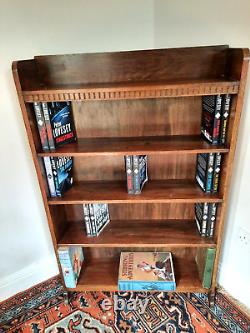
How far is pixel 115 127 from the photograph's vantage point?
132 cm

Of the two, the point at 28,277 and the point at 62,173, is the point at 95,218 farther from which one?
the point at 28,277

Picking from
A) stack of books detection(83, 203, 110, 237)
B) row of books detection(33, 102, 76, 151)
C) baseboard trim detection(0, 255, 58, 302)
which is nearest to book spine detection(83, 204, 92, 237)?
stack of books detection(83, 203, 110, 237)

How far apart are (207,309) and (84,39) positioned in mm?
1747

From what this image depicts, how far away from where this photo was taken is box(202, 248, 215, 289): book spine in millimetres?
1391

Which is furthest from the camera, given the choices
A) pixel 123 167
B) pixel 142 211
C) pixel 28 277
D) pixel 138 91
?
pixel 28 277

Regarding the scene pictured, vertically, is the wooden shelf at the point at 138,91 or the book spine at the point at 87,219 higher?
the wooden shelf at the point at 138,91

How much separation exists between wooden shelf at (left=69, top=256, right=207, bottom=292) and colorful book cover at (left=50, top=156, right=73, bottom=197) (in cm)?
67

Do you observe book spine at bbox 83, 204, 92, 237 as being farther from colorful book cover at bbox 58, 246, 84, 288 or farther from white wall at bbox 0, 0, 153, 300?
white wall at bbox 0, 0, 153, 300

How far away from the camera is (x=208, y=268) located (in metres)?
1.44

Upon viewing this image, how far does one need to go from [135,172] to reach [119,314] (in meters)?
0.92

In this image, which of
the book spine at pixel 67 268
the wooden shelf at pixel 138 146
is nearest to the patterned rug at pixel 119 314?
the book spine at pixel 67 268

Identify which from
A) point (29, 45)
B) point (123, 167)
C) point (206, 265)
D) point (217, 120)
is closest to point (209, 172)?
point (217, 120)

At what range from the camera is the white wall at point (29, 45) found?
1229 mm

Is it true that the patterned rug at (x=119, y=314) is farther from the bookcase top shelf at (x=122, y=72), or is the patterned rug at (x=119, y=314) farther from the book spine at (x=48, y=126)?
the bookcase top shelf at (x=122, y=72)
